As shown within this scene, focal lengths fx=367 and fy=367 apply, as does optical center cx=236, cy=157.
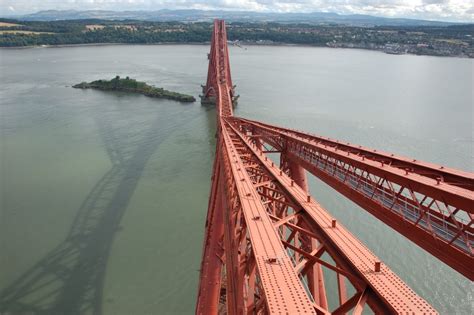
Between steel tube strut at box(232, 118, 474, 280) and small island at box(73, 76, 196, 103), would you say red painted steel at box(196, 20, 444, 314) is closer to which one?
steel tube strut at box(232, 118, 474, 280)

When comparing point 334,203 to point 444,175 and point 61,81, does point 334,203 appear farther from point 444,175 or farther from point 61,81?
point 61,81

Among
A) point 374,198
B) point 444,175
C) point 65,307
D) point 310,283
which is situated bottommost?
point 65,307

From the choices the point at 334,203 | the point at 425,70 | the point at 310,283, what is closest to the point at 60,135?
the point at 334,203

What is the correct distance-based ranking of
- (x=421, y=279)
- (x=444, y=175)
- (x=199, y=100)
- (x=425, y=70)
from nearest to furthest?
(x=444, y=175) → (x=421, y=279) → (x=199, y=100) → (x=425, y=70)

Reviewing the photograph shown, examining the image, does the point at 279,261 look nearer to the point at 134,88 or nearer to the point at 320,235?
the point at 320,235

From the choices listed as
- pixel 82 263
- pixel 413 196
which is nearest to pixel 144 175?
pixel 82 263
